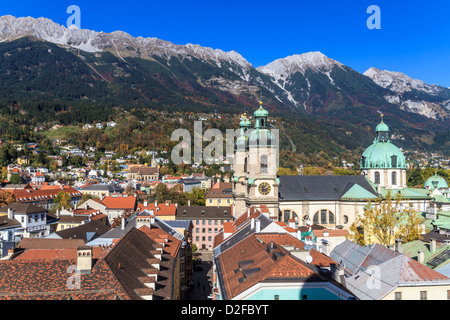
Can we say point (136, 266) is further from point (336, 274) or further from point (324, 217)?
point (324, 217)

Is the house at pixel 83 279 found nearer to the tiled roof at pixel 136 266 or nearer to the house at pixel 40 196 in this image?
the tiled roof at pixel 136 266

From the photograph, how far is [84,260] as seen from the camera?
2041cm

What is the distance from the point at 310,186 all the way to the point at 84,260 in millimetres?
42910

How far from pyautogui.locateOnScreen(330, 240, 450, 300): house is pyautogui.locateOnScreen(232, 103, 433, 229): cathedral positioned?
25656mm

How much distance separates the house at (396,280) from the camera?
70.7 feet

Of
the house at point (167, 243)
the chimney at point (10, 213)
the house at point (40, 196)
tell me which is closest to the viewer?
the house at point (167, 243)

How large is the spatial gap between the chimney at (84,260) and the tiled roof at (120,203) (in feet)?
225

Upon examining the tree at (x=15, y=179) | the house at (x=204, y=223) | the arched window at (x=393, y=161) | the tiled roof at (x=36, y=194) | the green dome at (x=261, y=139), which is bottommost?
the house at (x=204, y=223)

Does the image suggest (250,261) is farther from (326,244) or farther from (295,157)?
(295,157)

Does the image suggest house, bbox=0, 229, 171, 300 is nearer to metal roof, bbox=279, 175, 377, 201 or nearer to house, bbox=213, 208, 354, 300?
house, bbox=213, 208, 354, 300

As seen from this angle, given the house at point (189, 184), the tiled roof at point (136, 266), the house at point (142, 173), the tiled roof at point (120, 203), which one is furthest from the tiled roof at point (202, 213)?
the house at point (142, 173)
